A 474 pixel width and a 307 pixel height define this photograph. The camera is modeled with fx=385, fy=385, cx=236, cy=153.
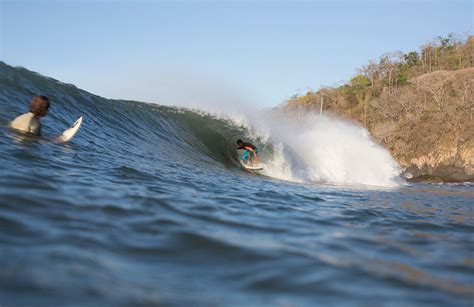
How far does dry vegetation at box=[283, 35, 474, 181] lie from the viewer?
32281 millimetres

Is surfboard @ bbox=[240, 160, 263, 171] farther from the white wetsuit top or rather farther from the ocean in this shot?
the white wetsuit top

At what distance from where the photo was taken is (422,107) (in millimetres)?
42938

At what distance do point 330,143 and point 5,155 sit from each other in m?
15.5

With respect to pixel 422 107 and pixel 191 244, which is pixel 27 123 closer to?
pixel 191 244

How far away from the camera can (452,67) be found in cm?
6300

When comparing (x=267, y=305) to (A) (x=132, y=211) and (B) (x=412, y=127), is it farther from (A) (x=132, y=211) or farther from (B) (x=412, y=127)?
(B) (x=412, y=127)

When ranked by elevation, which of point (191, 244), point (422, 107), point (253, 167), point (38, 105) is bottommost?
point (191, 244)

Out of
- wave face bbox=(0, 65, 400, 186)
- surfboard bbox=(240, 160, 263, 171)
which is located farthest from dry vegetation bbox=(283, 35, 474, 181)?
surfboard bbox=(240, 160, 263, 171)

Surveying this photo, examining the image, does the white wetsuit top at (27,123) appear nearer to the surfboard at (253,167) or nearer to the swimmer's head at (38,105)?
the swimmer's head at (38,105)

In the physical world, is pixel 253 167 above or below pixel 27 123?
below

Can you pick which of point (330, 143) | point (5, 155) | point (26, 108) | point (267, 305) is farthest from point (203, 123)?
point (267, 305)

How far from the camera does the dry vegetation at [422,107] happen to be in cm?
3228

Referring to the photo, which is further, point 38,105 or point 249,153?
point 249,153

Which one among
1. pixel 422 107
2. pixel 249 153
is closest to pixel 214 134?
pixel 249 153
